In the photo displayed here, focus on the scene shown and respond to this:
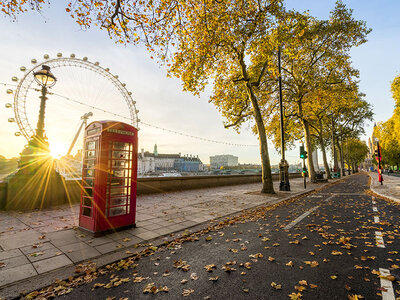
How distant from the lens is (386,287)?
102 inches

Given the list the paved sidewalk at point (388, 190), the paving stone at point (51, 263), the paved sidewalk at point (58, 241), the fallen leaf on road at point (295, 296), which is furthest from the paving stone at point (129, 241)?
the paved sidewalk at point (388, 190)

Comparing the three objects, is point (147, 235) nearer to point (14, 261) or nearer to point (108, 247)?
point (108, 247)

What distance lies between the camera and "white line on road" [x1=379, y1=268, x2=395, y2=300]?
2.39 metres

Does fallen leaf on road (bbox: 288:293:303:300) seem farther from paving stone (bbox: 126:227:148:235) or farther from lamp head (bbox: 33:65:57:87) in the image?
lamp head (bbox: 33:65:57:87)

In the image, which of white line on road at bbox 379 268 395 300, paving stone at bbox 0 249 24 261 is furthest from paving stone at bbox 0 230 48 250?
white line on road at bbox 379 268 395 300

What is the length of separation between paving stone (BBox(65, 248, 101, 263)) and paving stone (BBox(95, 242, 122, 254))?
3.5 inches

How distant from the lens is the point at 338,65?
2023 centimetres

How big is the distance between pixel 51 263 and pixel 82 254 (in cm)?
49

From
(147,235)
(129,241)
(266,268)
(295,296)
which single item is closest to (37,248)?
(129,241)

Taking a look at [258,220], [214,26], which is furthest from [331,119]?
[258,220]

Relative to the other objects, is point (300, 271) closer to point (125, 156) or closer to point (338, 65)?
point (125, 156)

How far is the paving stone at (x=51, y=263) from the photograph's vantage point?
3.24m

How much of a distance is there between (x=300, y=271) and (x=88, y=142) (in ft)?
18.3

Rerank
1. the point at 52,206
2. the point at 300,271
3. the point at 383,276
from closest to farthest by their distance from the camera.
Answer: the point at 383,276, the point at 300,271, the point at 52,206
